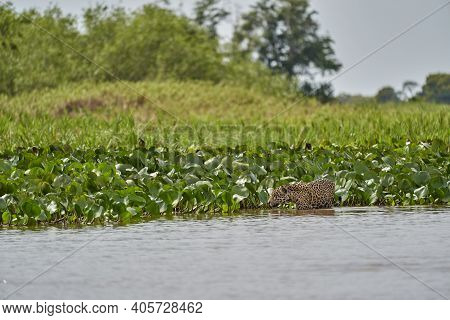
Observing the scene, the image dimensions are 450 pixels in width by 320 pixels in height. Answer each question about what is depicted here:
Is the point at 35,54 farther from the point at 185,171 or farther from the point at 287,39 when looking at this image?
the point at 185,171

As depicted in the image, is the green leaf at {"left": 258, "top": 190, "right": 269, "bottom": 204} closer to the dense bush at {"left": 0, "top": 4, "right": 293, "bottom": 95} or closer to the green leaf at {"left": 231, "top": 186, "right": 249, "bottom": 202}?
the green leaf at {"left": 231, "top": 186, "right": 249, "bottom": 202}

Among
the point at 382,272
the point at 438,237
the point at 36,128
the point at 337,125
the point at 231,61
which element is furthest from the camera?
the point at 231,61

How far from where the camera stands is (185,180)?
9297 millimetres

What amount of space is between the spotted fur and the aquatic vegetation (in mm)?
161

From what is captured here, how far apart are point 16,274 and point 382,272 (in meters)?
2.40

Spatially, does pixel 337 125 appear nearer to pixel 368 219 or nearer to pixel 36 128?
pixel 36 128

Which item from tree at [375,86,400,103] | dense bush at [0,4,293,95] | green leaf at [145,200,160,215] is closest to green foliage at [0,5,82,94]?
dense bush at [0,4,293,95]

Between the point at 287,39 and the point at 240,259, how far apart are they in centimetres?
3367

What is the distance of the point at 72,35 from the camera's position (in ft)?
117

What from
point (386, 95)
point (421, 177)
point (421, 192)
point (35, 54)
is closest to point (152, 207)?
point (421, 192)

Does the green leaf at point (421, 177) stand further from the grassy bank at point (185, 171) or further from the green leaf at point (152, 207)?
the green leaf at point (152, 207)

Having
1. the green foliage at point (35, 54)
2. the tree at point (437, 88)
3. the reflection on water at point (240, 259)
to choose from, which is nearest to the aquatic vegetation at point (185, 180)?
the reflection on water at point (240, 259)

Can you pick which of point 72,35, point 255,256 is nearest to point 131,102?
point 72,35

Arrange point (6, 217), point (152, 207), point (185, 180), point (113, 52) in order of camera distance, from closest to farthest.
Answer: point (6, 217) < point (152, 207) < point (185, 180) < point (113, 52)
